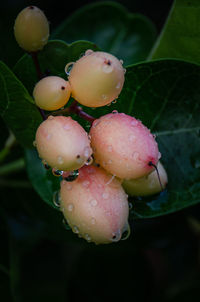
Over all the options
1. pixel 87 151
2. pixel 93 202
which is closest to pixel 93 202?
pixel 93 202

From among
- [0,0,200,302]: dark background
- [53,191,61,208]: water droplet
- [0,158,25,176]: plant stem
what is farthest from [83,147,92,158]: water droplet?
[0,0,200,302]: dark background

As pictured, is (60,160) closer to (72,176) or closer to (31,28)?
(72,176)

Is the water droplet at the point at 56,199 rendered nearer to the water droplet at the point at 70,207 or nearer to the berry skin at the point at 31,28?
the water droplet at the point at 70,207

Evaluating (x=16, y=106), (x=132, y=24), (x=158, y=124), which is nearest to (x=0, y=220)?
(x=16, y=106)

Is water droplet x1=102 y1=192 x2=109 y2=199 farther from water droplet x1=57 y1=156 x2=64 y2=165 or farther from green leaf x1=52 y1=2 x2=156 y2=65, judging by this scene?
green leaf x1=52 y1=2 x2=156 y2=65

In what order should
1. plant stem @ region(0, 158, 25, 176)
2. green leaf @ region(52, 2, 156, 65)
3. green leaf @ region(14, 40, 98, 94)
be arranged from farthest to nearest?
green leaf @ region(52, 2, 156, 65), plant stem @ region(0, 158, 25, 176), green leaf @ region(14, 40, 98, 94)

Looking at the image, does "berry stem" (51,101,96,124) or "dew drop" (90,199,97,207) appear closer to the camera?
"dew drop" (90,199,97,207)

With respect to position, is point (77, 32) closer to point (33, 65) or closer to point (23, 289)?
point (33, 65)
